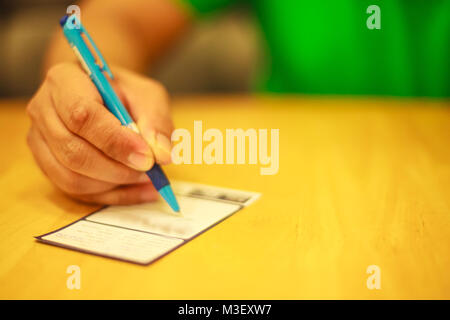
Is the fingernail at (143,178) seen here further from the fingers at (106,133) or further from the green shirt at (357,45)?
the green shirt at (357,45)

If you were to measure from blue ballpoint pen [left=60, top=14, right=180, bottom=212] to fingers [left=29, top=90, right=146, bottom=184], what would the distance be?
0.09 ft

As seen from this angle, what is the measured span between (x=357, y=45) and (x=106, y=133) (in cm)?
77

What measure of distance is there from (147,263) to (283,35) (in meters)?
0.87

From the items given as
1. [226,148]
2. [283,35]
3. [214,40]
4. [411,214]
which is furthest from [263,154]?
[214,40]

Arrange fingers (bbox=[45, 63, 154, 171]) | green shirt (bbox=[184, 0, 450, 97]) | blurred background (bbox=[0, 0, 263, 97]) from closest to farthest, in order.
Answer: fingers (bbox=[45, 63, 154, 171]) → green shirt (bbox=[184, 0, 450, 97]) → blurred background (bbox=[0, 0, 263, 97])

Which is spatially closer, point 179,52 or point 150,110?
point 150,110

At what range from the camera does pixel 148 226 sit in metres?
0.48

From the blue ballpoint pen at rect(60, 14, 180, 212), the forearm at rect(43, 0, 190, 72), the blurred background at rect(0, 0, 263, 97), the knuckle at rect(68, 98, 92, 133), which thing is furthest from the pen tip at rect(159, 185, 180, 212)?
the blurred background at rect(0, 0, 263, 97)

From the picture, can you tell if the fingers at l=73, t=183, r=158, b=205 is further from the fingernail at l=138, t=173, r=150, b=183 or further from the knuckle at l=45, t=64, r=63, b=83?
the knuckle at l=45, t=64, r=63, b=83

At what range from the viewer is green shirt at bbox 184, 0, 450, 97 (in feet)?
3.40

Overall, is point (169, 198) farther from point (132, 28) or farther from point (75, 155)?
point (132, 28)

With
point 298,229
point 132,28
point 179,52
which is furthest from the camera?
point 179,52

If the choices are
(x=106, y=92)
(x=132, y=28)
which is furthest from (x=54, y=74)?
(x=132, y=28)
